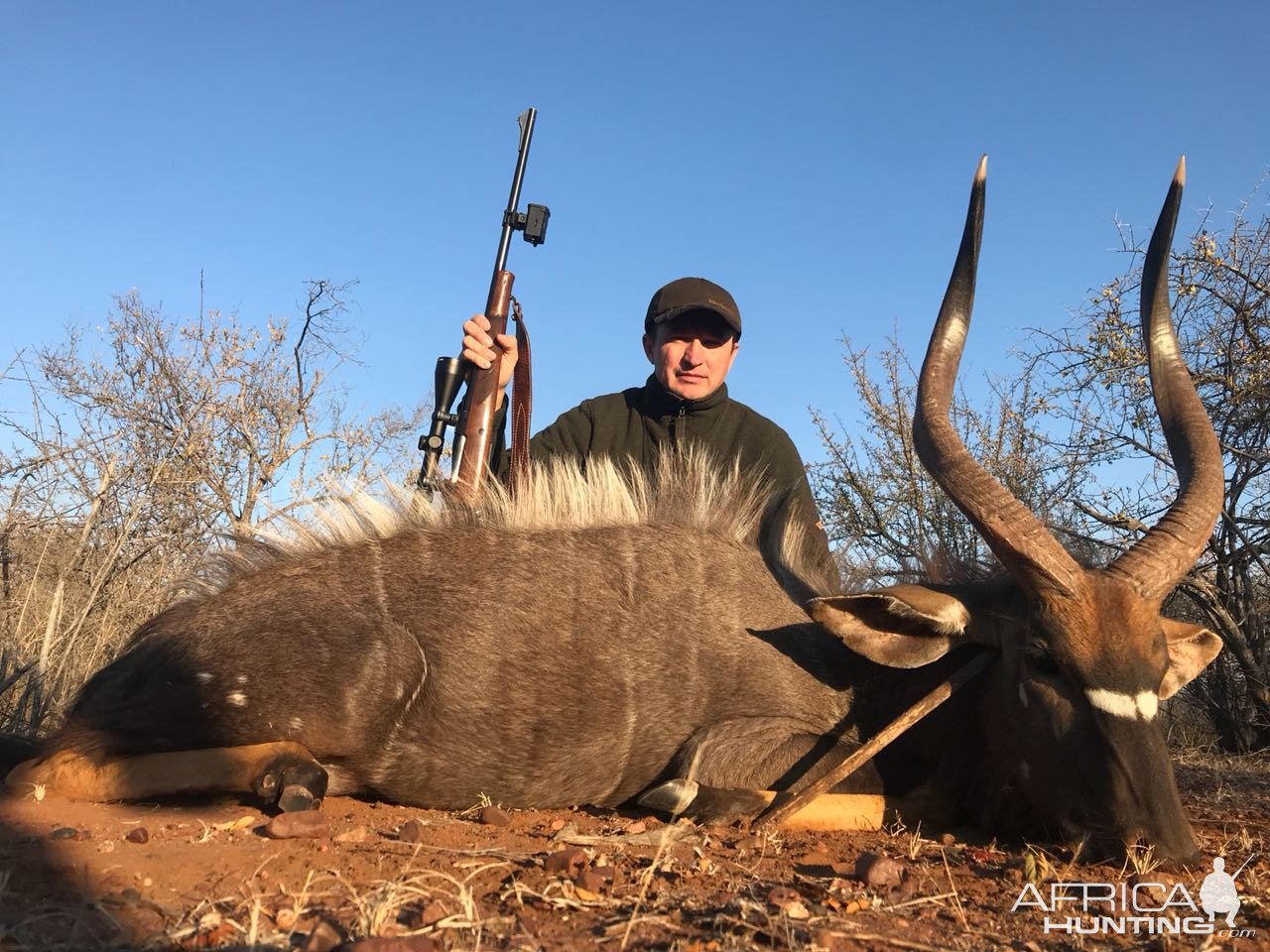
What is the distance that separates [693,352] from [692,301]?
0.84 ft

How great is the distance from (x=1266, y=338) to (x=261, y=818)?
5.84 m

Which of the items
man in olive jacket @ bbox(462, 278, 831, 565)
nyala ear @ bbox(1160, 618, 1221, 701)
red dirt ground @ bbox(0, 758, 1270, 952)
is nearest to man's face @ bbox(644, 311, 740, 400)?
man in olive jacket @ bbox(462, 278, 831, 565)

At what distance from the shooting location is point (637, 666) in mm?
3191

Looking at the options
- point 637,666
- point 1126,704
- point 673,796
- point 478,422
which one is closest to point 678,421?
point 478,422

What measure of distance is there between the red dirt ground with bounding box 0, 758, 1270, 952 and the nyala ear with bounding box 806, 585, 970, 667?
0.53 metres

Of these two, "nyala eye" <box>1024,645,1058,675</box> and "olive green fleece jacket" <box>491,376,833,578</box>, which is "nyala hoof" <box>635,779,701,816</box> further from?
"olive green fleece jacket" <box>491,376,833,578</box>

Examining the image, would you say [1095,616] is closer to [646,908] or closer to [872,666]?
[872,666]

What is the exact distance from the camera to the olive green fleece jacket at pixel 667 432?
519 cm

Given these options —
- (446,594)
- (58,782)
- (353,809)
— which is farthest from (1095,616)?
(58,782)

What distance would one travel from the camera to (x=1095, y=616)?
2729 millimetres

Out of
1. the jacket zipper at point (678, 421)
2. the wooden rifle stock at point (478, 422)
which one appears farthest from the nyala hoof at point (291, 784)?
the jacket zipper at point (678, 421)

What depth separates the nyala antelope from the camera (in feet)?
9.25

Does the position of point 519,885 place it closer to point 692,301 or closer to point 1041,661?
point 1041,661

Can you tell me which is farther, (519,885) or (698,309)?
(698,309)
